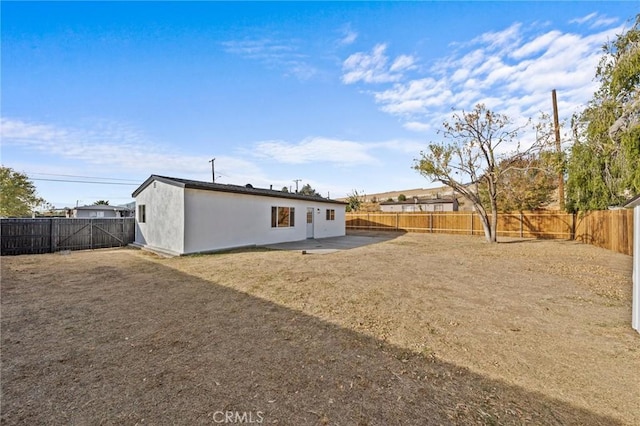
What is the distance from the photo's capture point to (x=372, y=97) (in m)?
12.3

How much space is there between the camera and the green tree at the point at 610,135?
7133mm

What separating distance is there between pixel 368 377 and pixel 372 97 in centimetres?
1204

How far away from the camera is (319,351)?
10.3 ft

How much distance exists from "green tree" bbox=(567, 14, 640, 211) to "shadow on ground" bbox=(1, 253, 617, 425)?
27.7 ft

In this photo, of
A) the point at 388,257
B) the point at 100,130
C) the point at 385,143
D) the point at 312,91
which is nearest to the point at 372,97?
the point at 312,91

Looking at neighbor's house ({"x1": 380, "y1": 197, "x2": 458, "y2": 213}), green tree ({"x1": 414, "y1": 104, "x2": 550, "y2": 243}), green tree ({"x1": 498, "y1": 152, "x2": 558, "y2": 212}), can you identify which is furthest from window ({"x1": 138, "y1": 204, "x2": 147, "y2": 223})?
neighbor's house ({"x1": 380, "y1": 197, "x2": 458, "y2": 213})

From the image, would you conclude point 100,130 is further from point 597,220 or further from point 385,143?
point 597,220

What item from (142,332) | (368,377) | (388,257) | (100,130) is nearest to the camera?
(368,377)

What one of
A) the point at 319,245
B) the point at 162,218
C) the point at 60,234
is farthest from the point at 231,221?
the point at 60,234

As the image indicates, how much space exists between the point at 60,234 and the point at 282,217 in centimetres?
966

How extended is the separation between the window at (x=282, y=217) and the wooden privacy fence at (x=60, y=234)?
23.8ft

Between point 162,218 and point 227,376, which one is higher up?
point 162,218

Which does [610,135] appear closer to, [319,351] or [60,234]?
[319,351]

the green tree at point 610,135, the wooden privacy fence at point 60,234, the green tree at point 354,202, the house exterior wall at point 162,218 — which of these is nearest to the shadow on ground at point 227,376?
the house exterior wall at point 162,218
